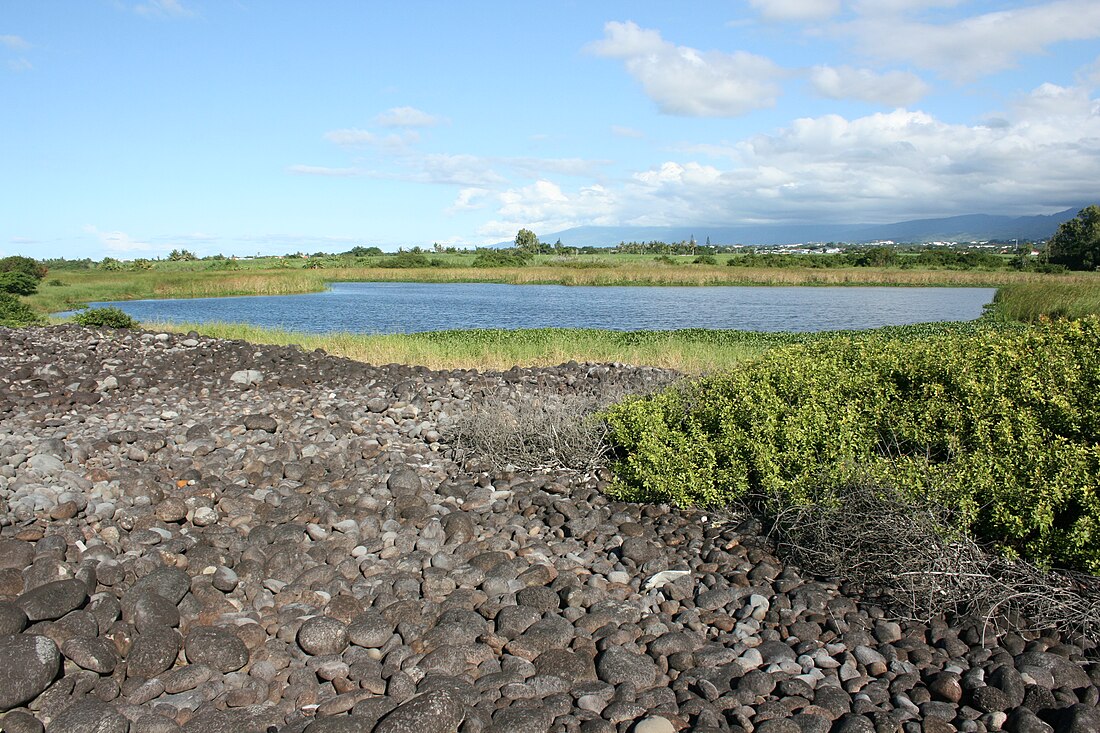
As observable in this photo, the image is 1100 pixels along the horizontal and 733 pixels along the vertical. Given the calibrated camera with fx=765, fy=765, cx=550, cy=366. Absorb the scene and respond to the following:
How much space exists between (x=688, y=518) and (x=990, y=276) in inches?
2374

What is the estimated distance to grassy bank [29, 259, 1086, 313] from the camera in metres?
42.7

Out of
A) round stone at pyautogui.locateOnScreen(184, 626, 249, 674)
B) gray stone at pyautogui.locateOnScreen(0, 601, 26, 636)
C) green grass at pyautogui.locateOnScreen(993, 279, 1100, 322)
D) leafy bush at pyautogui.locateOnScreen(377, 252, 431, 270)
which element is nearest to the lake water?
green grass at pyautogui.locateOnScreen(993, 279, 1100, 322)

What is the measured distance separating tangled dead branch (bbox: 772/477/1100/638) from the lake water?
20.9 meters

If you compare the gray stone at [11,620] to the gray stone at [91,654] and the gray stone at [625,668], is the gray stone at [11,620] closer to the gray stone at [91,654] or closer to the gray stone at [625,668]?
the gray stone at [91,654]

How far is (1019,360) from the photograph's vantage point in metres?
5.67

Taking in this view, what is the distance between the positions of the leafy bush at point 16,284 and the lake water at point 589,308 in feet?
11.8

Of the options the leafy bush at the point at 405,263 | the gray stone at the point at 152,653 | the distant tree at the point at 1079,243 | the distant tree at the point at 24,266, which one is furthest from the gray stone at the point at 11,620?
the distant tree at the point at 1079,243

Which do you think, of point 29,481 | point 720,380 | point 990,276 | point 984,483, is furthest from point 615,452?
point 990,276

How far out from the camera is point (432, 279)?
6356cm

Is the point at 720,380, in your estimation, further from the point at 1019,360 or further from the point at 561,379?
the point at 561,379

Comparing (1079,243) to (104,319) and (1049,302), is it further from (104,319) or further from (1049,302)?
(104,319)

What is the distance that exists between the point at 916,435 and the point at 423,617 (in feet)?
11.8

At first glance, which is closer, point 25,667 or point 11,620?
point 25,667

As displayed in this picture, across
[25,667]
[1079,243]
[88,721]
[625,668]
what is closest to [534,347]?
[625,668]
